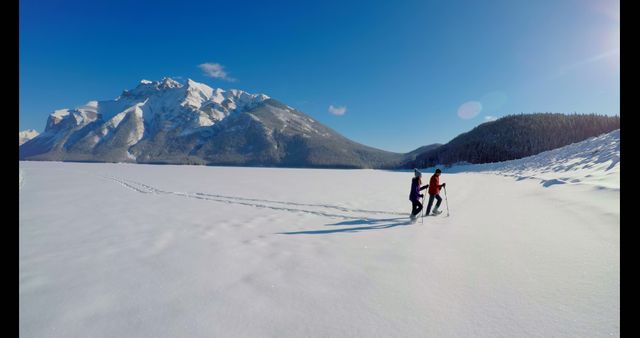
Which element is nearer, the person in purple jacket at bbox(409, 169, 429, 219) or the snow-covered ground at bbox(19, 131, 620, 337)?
the snow-covered ground at bbox(19, 131, 620, 337)

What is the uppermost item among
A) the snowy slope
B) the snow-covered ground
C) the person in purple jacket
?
→ the snowy slope

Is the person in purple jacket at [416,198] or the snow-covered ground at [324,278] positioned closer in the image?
the snow-covered ground at [324,278]

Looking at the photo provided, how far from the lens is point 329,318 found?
2.71 meters

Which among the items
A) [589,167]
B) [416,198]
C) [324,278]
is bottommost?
[324,278]

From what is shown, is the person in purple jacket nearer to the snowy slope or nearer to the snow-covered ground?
the snow-covered ground

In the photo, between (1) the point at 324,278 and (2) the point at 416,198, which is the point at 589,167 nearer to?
(2) the point at 416,198

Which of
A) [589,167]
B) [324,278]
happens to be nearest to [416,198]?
[324,278]

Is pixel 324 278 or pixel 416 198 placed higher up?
pixel 416 198

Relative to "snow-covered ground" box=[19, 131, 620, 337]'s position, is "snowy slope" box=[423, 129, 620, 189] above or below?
above

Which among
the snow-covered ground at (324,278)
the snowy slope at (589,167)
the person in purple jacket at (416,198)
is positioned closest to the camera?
the snow-covered ground at (324,278)

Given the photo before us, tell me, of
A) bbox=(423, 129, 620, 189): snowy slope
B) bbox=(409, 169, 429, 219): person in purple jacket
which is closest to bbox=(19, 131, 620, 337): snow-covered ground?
bbox=(409, 169, 429, 219): person in purple jacket

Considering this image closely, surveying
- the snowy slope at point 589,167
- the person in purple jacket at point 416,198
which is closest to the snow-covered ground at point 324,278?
the person in purple jacket at point 416,198

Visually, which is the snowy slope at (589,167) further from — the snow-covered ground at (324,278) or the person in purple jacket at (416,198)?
the person in purple jacket at (416,198)
